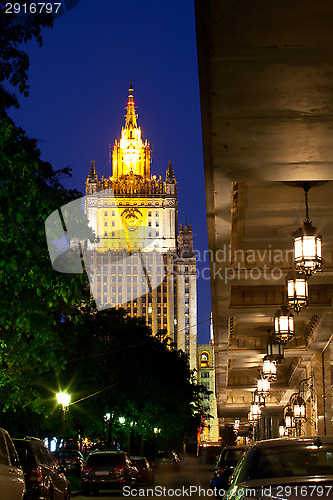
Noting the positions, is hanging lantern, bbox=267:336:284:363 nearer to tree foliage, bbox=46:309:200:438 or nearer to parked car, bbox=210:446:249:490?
parked car, bbox=210:446:249:490

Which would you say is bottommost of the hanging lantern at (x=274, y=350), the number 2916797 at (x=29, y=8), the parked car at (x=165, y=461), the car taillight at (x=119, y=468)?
the parked car at (x=165, y=461)

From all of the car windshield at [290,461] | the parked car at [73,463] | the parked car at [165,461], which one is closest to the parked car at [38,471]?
the car windshield at [290,461]

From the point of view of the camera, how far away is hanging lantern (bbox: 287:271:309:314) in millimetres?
15414

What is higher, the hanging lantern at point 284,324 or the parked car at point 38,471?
the hanging lantern at point 284,324

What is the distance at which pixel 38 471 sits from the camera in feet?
46.8

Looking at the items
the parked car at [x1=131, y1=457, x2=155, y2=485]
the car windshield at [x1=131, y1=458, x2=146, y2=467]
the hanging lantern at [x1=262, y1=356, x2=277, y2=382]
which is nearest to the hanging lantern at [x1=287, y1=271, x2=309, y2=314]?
the hanging lantern at [x1=262, y1=356, x2=277, y2=382]

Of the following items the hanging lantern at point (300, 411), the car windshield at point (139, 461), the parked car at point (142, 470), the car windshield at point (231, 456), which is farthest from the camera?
the hanging lantern at point (300, 411)

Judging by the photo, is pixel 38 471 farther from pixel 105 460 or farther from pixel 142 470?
pixel 142 470

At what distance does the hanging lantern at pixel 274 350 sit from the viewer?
24703 mm

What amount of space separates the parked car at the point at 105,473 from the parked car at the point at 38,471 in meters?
10.4

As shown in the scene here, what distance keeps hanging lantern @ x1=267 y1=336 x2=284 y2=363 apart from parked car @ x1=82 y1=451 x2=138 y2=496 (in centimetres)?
663

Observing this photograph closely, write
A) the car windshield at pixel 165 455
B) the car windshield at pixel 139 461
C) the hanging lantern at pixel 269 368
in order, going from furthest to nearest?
the car windshield at pixel 165 455 → the car windshield at pixel 139 461 → the hanging lantern at pixel 269 368

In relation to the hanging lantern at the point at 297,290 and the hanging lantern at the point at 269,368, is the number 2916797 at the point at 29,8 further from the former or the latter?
the hanging lantern at the point at 269,368

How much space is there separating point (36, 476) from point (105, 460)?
13.0 metres
